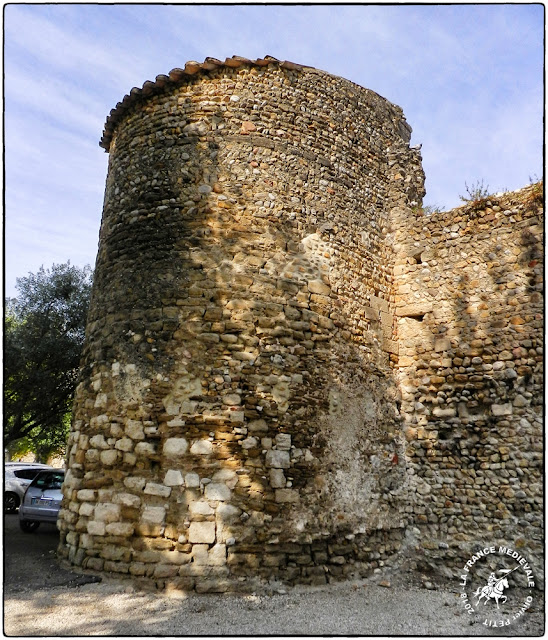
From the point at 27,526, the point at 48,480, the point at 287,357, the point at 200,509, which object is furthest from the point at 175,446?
the point at 27,526

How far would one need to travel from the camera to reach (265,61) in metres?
7.79

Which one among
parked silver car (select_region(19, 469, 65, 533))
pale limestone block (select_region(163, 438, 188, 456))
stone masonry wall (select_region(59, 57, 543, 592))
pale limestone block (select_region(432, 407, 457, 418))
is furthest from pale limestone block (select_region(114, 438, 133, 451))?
pale limestone block (select_region(432, 407, 457, 418))

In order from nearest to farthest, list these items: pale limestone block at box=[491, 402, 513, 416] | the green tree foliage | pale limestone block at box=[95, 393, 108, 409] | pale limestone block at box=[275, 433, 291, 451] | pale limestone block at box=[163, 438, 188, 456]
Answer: pale limestone block at box=[163, 438, 188, 456]
pale limestone block at box=[275, 433, 291, 451]
pale limestone block at box=[95, 393, 108, 409]
pale limestone block at box=[491, 402, 513, 416]
the green tree foliage

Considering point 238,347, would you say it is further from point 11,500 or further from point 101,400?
point 11,500

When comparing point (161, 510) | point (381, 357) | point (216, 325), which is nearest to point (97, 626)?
point (161, 510)

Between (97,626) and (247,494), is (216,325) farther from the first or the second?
(97,626)

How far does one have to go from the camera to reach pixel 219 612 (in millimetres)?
5406

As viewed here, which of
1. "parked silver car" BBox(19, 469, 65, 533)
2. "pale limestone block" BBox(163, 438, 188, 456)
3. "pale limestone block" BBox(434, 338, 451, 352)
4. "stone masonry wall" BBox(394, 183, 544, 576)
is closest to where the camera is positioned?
"pale limestone block" BBox(163, 438, 188, 456)

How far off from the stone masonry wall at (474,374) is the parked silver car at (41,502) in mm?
6013

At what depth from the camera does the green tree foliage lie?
37.3 feet

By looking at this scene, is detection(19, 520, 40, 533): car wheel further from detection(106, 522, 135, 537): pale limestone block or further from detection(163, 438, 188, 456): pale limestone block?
detection(163, 438, 188, 456): pale limestone block

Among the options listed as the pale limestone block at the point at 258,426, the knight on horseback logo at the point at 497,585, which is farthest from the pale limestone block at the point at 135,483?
the knight on horseback logo at the point at 497,585

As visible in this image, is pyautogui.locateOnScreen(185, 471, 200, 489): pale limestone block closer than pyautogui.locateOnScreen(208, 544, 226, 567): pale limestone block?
No

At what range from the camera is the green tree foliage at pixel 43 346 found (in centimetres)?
1138
